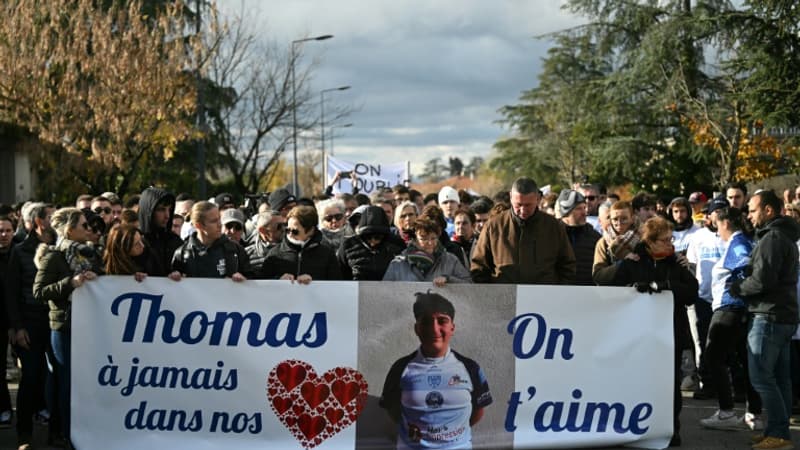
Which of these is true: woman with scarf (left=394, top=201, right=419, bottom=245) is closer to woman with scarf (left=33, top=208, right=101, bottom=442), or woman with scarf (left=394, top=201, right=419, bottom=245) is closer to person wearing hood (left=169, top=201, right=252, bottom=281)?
person wearing hood (left=169, top=201, right=252, bottom=281)

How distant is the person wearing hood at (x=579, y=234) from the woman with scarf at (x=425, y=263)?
221 centimetres

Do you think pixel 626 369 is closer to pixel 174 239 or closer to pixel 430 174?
pixel 174 239

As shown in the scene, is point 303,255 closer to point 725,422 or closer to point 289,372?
point 289,372

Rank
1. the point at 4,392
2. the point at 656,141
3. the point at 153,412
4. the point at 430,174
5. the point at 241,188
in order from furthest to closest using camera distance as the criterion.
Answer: the point at 430,174, the point at 656,141, the point at 241,188, the point at 4,392, the point at 153,412

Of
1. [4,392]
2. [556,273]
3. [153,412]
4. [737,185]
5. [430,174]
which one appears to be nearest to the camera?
[153,412]

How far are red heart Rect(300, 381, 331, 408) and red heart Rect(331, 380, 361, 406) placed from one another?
0.06 metres

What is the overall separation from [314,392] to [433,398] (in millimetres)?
852

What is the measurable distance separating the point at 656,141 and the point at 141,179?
20.7 m

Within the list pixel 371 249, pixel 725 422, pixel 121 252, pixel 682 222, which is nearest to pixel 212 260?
pixel 121 252

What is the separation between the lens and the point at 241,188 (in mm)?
31453

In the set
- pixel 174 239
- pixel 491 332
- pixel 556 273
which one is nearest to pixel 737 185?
pixel 556 273

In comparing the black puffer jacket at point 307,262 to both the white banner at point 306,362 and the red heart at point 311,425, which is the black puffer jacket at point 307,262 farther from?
the red heart at point 311,425

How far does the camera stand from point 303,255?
7.94 meters

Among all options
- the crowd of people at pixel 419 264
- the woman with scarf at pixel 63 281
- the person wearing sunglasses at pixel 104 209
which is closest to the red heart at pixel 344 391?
the crowd of people at pixel 419 264
